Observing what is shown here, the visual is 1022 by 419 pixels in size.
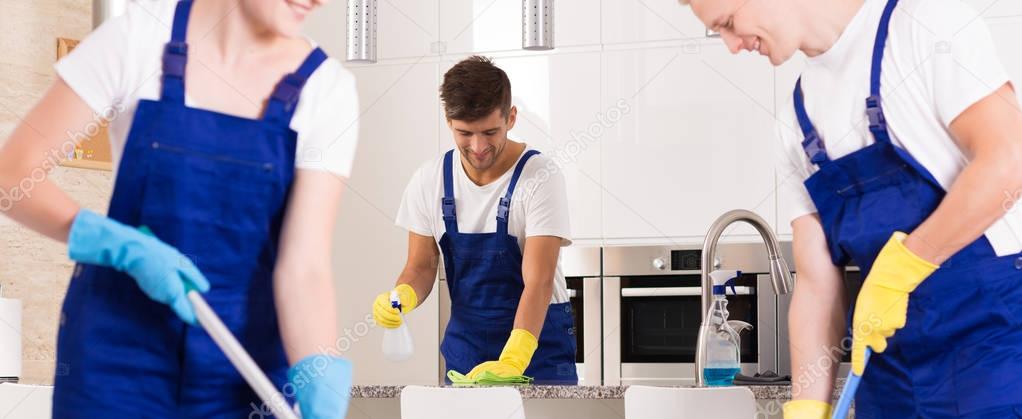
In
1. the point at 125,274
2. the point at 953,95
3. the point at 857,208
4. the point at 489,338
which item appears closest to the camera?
the point at 125,274

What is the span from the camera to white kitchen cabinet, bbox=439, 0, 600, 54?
4.05 metres

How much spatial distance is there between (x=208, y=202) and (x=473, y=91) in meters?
1.70

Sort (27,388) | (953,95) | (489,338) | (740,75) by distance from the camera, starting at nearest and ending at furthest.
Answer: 1. (953,95)
2. (27,388)
3. (489,338)
4. (740,75)

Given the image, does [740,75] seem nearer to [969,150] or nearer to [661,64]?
[661,64]

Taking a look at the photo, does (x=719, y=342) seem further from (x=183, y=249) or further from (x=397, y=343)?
(x=183, y=249)

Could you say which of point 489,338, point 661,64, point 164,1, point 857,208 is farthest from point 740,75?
point 164,1

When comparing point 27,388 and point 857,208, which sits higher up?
point 857,208

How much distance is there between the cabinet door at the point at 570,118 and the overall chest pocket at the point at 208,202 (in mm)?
2927

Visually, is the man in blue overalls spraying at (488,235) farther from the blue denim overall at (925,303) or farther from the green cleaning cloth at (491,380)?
the blue denim overall at (925,303)

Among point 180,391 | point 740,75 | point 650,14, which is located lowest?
point 180,391

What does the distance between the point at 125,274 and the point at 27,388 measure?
133 cm

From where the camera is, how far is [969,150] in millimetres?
1384

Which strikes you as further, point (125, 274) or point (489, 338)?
point (489, 338)

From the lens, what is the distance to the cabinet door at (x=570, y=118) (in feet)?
13.2
